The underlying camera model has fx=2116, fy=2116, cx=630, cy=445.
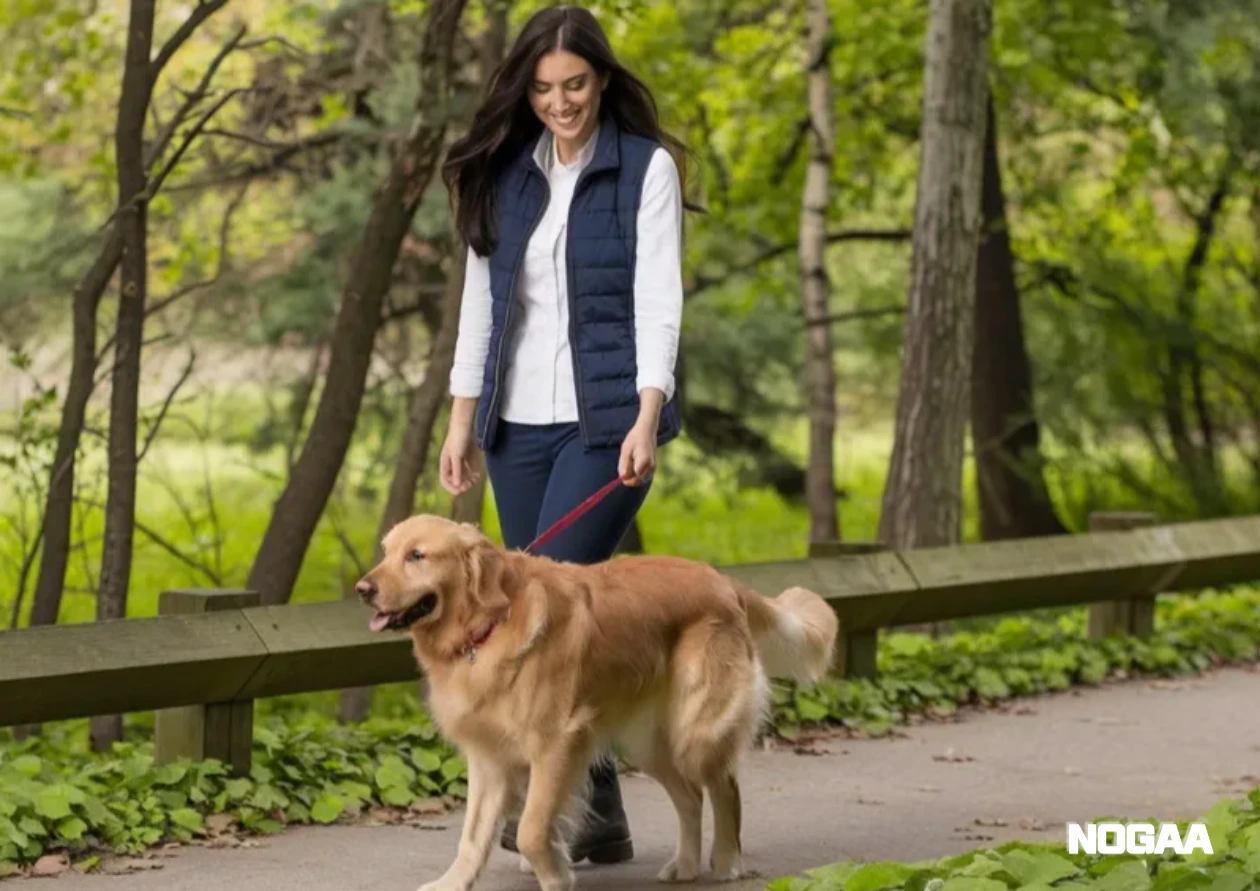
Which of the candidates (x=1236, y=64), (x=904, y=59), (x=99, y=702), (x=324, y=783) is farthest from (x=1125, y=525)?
(x=904, y=59)

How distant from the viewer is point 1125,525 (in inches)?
444

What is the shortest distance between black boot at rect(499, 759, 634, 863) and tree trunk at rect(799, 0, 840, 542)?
980 cm

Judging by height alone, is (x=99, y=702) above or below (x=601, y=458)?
below

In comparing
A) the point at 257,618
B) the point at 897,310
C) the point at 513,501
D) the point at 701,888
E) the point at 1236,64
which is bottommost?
the point at 701,888

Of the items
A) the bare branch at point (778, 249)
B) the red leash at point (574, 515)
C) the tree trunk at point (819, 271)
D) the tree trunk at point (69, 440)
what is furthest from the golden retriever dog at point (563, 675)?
the bare branch at point (778, 249)

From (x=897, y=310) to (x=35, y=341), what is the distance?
287 inches

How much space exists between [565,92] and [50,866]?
264 centimetres

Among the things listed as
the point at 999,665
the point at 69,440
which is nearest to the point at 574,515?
the point at 69,440

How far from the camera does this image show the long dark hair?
5.93 meters

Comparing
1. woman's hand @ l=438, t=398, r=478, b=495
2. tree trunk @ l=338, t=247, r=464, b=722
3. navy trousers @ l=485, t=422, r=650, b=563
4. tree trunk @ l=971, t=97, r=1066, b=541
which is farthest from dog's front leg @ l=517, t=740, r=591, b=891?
tree trunk @ l=971, t=97, r=1066, b=541

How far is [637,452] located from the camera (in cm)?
573

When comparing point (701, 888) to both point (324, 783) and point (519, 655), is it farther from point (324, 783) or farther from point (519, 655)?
point (324, 783)

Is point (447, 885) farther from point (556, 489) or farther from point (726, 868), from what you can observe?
point (556, 489)

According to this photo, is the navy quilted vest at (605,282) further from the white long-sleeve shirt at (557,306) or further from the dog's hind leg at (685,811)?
the dog's hind leg at (685,811)
